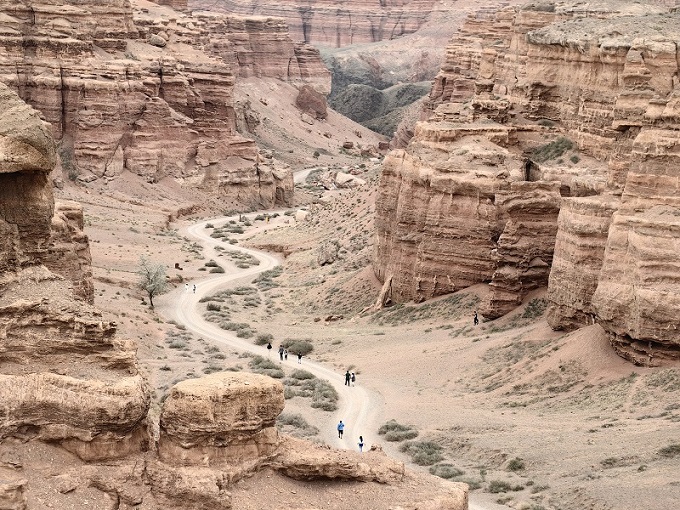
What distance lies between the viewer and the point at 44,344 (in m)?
22.5

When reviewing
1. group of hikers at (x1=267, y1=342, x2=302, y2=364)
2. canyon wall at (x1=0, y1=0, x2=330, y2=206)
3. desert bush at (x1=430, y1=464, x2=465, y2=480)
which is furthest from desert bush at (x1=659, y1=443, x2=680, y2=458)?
canyon wall at (x1=0, y1=0, x2=330, y2=206)

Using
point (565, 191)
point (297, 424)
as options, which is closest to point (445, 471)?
point (297, 424)

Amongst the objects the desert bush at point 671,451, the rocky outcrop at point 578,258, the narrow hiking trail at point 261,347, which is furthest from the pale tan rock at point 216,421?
the rocky outcrop at point 578,258

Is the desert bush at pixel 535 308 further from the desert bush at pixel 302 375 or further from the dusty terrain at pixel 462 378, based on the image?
the desert bush at pixel 302 375

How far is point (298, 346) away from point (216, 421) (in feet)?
100

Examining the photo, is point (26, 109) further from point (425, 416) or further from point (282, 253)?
point (282, 253)

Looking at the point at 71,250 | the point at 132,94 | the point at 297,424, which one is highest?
the point at 71,250

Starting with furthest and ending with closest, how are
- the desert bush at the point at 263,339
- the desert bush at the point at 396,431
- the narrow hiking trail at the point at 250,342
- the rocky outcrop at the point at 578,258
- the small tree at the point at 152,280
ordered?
1. the small tree at the point at 152,280
2. the desert bush at the point at 263,339
3. the rocky outcrop at the point at 578,258
4. the narrow hiking trail at the point at 250,342
5. the desert bush at the point at 396,431

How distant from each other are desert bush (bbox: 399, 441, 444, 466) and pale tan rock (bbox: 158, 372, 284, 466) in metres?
14.3

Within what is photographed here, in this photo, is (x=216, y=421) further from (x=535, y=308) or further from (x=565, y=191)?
(x=565, y=191)

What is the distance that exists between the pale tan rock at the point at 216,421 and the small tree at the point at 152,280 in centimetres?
3916

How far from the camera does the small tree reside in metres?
62.6

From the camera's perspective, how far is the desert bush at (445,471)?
3431 centimetres

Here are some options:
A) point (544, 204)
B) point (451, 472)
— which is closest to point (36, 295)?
point (451, 472)
